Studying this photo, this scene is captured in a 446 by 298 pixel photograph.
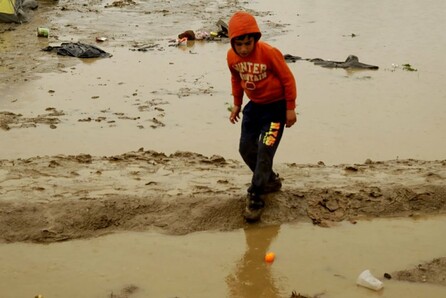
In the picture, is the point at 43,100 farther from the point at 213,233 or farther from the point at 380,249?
the point at 380,249

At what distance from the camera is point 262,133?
4.06 meters

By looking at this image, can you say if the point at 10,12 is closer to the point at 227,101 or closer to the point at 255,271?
the point at 227,101

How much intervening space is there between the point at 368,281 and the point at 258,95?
4.67ft

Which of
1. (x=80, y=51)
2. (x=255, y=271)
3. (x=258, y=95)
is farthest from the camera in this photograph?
(x=80, y=51)

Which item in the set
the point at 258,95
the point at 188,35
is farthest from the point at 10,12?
Result: the point at 258,95

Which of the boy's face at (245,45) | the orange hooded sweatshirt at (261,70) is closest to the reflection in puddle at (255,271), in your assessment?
the orange hooded sweatshirt at (261,70)

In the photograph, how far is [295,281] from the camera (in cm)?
343

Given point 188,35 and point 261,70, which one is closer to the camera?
point 261,70

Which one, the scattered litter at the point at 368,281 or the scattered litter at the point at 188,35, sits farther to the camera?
the scattered litter at the point at 188,35

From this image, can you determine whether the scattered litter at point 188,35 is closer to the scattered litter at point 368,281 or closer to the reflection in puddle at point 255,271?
the reflection in puddle at point 255,271

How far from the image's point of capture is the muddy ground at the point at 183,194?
404 centimetres

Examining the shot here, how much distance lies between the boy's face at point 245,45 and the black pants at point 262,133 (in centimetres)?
42

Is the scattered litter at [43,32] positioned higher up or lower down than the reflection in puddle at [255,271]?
lower down

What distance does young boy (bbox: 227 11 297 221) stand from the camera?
3.81 m
